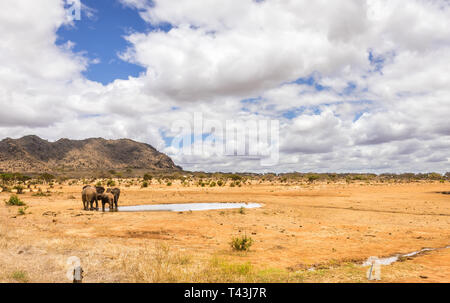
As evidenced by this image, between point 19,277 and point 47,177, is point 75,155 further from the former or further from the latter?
point 19,277

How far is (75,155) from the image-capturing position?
139875 mm

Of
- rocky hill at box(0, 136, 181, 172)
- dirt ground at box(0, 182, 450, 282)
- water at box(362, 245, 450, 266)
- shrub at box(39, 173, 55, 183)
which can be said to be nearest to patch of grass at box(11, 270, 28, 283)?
dirt ground at box(0, 182, 450, 282)

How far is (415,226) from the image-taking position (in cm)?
1934

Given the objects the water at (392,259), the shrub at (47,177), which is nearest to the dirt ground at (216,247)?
the water at (392,259)

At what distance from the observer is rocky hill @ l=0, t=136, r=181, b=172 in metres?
114

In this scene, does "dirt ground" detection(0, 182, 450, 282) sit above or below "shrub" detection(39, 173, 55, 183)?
below

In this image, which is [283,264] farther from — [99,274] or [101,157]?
[101,157]

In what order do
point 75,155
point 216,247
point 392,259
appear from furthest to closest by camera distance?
point 75,155 → point 216,247 → point 392,259

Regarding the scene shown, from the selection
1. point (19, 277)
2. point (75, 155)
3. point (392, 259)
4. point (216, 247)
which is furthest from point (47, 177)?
point (75, 155)

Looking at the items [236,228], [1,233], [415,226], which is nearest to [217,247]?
[236,228]

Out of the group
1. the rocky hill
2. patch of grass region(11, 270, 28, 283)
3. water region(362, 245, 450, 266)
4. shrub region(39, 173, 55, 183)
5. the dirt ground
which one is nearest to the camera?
patch of grass region(11, 270, 28, 283)

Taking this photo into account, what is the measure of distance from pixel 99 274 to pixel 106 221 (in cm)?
1145

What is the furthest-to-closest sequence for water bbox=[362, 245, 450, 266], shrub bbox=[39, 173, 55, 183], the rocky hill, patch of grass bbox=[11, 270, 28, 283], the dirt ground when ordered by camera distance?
the rocky hill, shrub bbox=[39, 173, 55, 183], water bbox=[362, 245, 450, 266], the dirt ground, patch of grass bbox=[11, 270, 28, 283]

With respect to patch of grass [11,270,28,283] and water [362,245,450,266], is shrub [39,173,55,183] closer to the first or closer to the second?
patch of grass [11,270,28,283]
